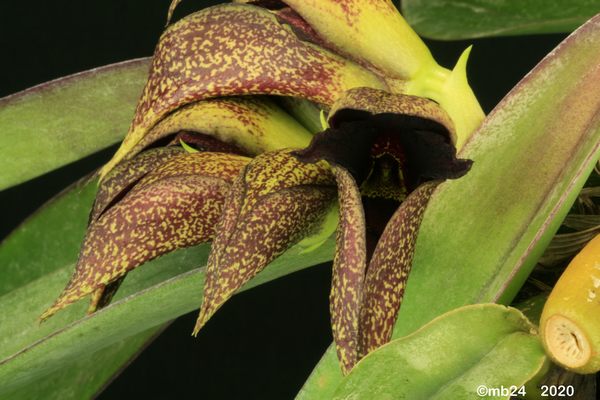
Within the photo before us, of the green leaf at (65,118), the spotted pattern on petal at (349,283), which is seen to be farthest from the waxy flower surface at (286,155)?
the green leaf at (65,118)

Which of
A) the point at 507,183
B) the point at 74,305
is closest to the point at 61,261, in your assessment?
the point at 74,305

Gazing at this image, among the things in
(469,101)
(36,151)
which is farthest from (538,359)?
(36,151)

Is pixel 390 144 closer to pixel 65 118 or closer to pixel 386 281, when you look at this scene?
pixel 386 281

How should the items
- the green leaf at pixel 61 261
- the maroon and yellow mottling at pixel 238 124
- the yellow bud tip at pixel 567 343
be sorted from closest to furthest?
1. the yellow bud tip at pixel 567 343
2. the maroon and yellow mottling at pixel 238 124
3. the green leaf at pixel 61 261

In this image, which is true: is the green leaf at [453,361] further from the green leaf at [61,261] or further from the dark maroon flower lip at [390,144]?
the green leaf at [61,261]

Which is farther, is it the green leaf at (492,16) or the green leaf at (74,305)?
the green leaf at (492,16)

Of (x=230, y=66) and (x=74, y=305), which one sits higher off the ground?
(x=230, y=66)

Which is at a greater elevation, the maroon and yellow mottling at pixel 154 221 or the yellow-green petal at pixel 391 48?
the yellow-green petal at pixel 391 48
